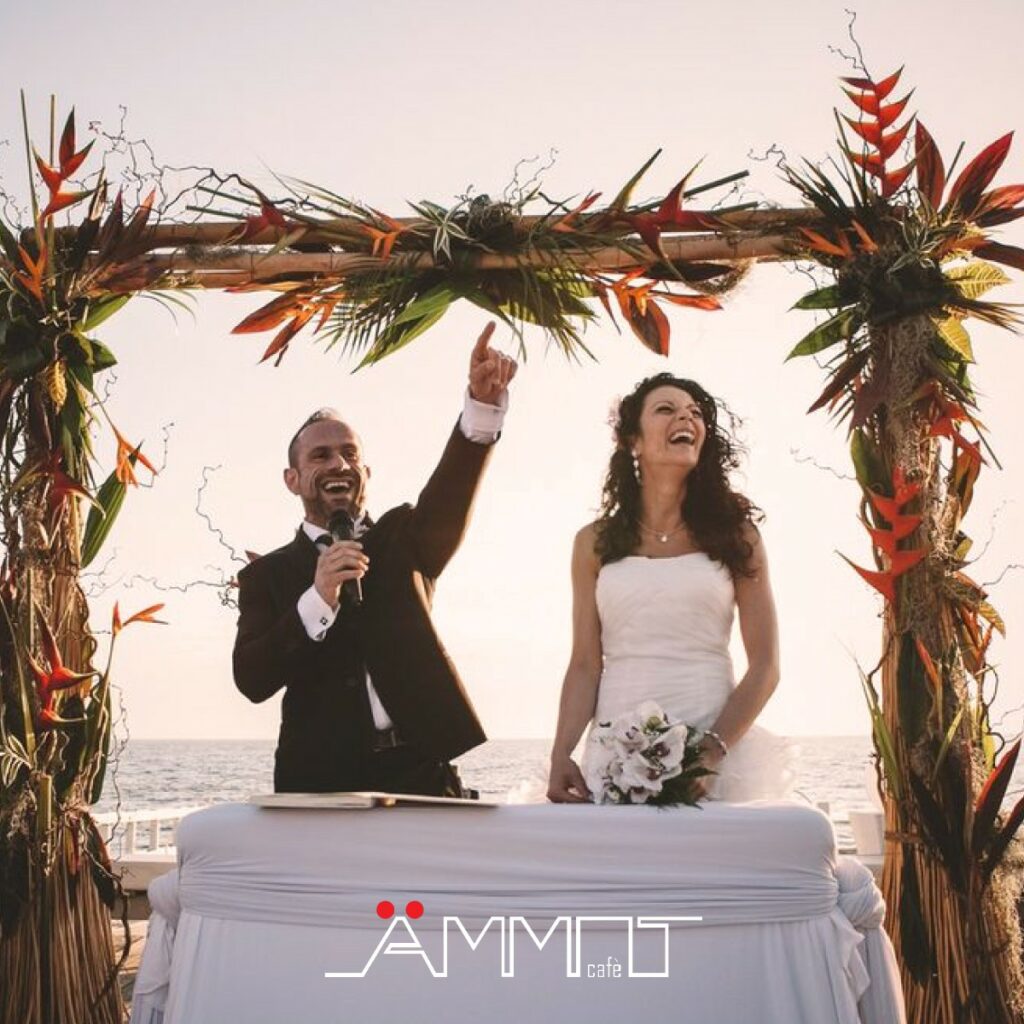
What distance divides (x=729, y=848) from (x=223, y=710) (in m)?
2.62

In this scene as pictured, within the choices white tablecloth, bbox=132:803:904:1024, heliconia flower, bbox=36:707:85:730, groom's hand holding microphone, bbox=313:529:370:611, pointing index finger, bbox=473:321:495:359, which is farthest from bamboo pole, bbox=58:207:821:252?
white tablecloth, bbox=132:803:904:1024

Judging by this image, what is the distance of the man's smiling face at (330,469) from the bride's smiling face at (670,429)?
0.86 m

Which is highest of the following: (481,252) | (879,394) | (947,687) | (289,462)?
(481,252)

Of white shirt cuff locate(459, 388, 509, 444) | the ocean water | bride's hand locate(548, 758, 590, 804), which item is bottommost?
the ocean water

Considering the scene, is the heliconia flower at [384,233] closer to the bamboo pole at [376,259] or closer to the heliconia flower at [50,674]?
the bamboo pole at [376,259]

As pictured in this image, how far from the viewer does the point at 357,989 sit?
290 cm

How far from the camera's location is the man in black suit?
11.8 ft

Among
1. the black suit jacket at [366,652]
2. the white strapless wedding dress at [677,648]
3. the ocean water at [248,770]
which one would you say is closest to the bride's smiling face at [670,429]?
the white strapless wedding dress at [677,648]

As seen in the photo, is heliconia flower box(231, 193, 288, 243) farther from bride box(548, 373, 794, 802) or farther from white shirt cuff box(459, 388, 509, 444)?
bride box(548, 373, 794, 802)

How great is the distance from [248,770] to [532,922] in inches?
1733

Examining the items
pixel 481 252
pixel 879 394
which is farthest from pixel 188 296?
pixel 879 394

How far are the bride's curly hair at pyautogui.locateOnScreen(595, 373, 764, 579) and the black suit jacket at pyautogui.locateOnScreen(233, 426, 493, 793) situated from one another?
54cm

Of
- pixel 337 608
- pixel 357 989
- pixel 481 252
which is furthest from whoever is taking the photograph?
pixel 481 252

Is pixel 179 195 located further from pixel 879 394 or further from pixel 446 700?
pixel 879 394
